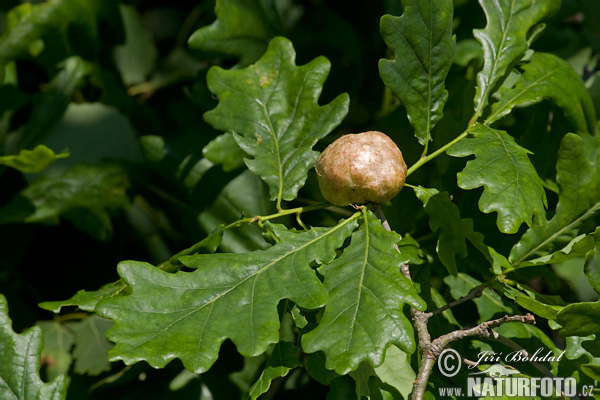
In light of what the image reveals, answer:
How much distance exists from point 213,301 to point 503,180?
56cm

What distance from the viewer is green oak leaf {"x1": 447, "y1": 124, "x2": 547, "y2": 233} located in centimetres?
116

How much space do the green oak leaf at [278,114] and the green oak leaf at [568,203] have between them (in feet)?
1.52

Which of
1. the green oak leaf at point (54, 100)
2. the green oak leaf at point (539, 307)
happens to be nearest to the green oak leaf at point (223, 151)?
the green oak leaf at point (54, 100)

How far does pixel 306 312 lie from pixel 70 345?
0.97 metres

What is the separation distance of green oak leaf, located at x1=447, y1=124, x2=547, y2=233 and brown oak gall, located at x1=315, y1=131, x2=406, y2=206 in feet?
0.39

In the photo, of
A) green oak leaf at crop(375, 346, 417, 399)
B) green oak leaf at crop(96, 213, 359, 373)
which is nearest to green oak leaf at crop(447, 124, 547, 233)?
green oak leaf at crop(96, 213, 359, 373)

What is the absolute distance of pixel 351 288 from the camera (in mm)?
1156

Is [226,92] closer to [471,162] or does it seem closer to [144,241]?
[471,162]

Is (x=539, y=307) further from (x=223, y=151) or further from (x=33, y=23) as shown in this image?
(x=33, y=23)

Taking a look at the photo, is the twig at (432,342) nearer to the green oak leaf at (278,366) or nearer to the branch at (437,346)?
the branch at (437,346)

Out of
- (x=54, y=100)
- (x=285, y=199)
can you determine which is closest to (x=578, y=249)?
(x=285, y=199)

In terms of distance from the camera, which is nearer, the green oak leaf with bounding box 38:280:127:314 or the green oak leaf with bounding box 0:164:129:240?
the green oak leaf with bounding box 38:280:127:314

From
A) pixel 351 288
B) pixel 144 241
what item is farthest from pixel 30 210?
pixel 351 288

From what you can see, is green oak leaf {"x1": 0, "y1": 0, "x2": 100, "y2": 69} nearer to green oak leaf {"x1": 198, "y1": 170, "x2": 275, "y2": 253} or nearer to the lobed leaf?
green oak leaf {"x1": 198, "y1": 170, "x2": 275, "y2": 253}
